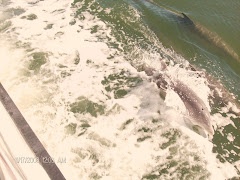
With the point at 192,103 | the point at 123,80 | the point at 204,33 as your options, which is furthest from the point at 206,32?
the point at 123,80

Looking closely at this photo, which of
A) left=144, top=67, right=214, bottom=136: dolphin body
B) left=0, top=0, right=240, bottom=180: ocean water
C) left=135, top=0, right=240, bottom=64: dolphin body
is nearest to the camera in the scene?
left=0, top=0, right=240, bottom=180: ocean water

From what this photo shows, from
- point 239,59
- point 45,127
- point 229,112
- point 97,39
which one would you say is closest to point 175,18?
point 239,59

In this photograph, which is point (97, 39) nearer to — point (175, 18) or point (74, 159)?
point (175, 18)

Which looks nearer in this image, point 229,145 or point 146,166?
point 146,166

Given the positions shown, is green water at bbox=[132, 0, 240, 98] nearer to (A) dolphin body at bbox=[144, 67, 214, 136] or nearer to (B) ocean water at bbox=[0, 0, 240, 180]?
(B) ocean water at bbox=[0, 0, 240, 180]

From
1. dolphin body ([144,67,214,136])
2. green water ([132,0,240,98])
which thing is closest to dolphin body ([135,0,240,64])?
green water ([132,0,240,98])
